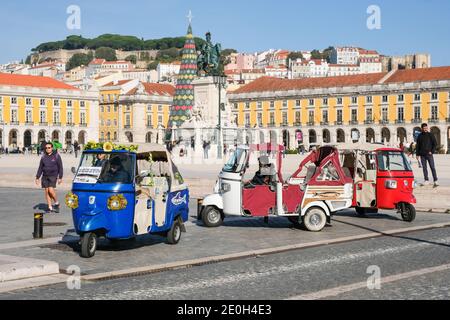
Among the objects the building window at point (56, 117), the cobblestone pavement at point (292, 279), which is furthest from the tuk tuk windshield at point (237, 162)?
the building window at point (56, 117)

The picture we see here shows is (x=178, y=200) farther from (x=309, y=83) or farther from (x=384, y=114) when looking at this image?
(x=309, y=83)

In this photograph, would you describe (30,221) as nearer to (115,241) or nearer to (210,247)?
(115,241)

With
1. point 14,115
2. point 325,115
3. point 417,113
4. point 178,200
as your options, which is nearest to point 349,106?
point 325,115

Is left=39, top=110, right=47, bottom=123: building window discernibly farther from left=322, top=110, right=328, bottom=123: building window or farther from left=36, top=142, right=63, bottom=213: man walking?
left=36, top=142, right=63, bottom=213: man walking

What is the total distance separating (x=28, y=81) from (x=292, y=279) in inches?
3638

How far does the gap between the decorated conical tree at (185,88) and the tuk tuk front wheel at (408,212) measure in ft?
163

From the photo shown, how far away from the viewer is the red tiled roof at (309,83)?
9672cm

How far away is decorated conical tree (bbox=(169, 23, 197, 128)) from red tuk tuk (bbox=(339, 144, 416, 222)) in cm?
4904

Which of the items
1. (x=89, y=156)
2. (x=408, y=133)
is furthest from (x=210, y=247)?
(x=408, y=133)

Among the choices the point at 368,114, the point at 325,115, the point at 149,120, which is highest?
the point at 149,120

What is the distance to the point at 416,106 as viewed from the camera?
298ft

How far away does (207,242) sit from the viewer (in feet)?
38.3

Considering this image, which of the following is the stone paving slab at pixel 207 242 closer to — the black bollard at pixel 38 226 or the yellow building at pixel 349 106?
the black bollard at pixel 38 226
